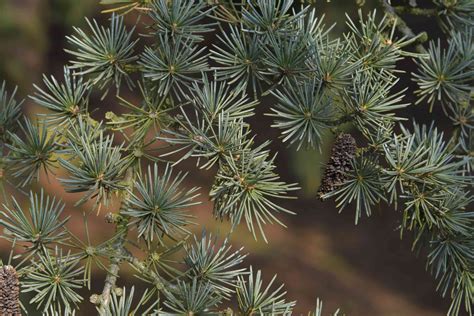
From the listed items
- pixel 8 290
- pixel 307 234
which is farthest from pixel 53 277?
pixel 307 234

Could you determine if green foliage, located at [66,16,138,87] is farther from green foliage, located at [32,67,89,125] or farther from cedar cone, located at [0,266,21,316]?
cedar cone, located at [0,266,21,316]

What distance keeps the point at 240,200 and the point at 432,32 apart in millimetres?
1679

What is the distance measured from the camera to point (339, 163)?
0.79 meters

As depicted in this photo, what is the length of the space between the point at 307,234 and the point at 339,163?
196 cm

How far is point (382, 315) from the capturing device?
7.63 ft

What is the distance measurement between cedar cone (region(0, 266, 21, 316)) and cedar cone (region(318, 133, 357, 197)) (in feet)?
1.04

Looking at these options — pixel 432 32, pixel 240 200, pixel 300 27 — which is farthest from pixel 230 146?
pixel 432 32

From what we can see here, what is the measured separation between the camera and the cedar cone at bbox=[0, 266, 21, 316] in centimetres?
72

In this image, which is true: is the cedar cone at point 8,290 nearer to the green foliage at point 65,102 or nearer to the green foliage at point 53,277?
the green foliage at point 53,277

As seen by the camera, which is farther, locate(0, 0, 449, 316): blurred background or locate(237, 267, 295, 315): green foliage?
locate(0, 0, 449, 316): blurred background

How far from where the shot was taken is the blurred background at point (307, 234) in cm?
239

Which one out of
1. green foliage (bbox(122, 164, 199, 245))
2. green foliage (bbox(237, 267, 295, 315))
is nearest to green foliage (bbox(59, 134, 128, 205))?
green foliage (bbox(122, 164, 199, 245))

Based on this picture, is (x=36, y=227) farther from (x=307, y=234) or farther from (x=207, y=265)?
(x=307, y=234)

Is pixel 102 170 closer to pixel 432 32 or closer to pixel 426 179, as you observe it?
pixel 426 179
